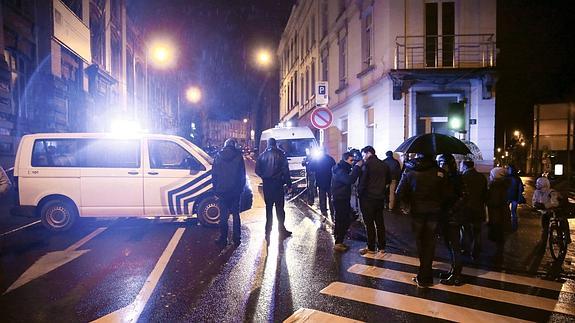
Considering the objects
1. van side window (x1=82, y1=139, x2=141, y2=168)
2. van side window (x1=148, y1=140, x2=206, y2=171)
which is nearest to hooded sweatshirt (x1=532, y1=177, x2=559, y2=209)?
van side window (x1=148, y1=140, x2=206, y2=171)

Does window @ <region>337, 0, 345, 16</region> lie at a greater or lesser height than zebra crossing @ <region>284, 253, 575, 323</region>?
greater

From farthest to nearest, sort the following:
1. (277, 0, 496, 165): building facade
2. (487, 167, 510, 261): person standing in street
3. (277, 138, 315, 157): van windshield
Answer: (277, 138, 315, 157): van windshield, (277, 0, 496, 165): building facade, (487, 167, 510, 261): person standing in street

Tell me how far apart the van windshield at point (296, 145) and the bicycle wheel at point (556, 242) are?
1240cm

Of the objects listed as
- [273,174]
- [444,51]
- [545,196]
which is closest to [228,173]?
[273,174]

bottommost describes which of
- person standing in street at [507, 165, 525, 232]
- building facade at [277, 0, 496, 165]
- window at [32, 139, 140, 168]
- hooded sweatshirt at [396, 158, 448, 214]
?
person standing in street at [507, 165, 525, 232]

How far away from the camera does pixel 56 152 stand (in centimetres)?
947

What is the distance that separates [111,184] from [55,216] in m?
1.31

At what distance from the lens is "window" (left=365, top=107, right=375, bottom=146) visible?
1774cm

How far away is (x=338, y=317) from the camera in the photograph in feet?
15.0

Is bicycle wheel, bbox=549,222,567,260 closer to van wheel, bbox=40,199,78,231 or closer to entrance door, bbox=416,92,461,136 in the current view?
entrance door, bbox=416,92,461,136

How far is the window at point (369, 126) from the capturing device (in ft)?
58.2

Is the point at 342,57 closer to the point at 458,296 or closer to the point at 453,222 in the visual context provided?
the point at 453,222

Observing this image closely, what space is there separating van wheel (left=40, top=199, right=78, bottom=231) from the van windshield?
36.1 feet

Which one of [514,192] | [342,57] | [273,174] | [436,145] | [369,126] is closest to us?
[436,145]
